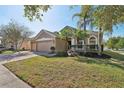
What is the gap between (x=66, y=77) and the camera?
5.41 m

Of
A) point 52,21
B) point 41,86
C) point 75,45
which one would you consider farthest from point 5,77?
point 75,45

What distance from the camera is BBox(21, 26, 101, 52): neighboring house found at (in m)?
9.59

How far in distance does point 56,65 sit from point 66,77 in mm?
1443

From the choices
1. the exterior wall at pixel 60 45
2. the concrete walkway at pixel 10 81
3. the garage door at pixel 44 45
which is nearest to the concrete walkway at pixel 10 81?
the concrete walkway at pixel 10 81

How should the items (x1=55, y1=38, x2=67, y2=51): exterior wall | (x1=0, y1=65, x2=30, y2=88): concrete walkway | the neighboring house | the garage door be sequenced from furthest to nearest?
(x1=55, y1=38, x2=67, y2=51): exterior wall < the neighboring house < the garage door < (x1=0, y1=65, x2=30, y2=88): concrete walkway

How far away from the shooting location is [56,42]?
10.0 metres

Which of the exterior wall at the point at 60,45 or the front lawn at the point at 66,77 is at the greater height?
the exterior wall at the point at 60,45

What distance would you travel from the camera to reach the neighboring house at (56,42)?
9586 mm

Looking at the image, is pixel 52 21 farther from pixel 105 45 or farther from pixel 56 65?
pixel 105 45

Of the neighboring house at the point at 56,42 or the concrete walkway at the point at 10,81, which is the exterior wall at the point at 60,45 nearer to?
the neighboring house at the point at 56,42

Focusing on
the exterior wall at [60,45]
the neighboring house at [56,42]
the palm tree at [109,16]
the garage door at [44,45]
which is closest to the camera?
the palm tree at [109,16]

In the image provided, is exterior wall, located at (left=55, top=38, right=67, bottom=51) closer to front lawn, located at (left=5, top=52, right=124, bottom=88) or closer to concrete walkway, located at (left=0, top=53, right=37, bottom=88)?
front lawn, located at (left=5, top=52, right=124, bottom=88)

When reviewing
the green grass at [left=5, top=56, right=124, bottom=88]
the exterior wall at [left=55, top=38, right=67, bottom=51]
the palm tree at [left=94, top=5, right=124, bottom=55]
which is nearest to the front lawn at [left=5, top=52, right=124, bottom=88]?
the green grass at [left=5, top=56, right=124, bottom=88]

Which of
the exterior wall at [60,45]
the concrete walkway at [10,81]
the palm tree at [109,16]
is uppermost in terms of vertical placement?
the palm tree at [109,16]
